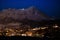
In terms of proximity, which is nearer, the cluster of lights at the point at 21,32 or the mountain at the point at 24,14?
the cluster of lights at the point at 21,32

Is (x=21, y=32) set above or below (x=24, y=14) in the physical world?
below

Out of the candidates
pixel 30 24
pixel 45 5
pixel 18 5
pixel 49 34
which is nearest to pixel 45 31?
pixel 49 34

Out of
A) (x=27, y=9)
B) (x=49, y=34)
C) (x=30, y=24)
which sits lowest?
(x=49, y=34)

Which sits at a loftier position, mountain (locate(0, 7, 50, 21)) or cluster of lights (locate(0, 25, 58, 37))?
mountain (locate(0, 7, 50, 21))

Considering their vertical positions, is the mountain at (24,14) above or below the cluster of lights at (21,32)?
above

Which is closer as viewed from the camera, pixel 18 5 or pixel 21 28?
pixel 21 28

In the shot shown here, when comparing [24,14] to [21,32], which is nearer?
[21,32]

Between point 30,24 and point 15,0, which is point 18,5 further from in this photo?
point 30,24

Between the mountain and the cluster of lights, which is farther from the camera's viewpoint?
the mountain
